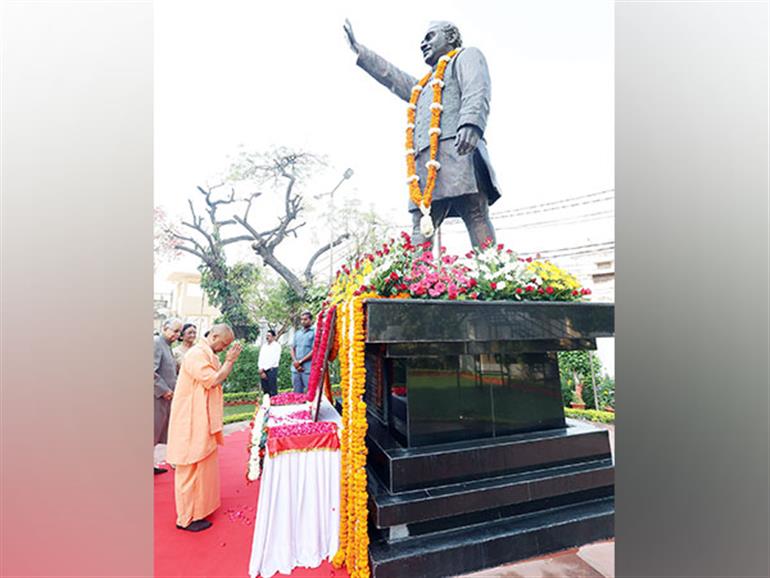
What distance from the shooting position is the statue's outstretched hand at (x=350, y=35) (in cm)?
407

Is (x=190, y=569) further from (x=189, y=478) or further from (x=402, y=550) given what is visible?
(x=402, y=550)

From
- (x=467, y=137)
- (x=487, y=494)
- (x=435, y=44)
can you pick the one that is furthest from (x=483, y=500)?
(x=435, y=44)

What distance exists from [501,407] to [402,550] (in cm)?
124

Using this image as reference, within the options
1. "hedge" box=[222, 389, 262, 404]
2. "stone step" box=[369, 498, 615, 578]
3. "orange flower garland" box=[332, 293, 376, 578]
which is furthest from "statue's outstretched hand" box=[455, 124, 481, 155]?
"hedge" box=[222, 389, 262, 404]

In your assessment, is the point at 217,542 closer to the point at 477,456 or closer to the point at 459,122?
the point at 477,456

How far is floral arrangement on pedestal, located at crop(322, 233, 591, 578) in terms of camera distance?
246 centimetres

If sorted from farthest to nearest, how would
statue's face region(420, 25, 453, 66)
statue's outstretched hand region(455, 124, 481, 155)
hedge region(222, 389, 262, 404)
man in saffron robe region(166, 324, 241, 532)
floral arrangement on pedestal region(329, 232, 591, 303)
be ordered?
hedge region(222, 389, 262, 404) < statue's face region(420, 25, 453, 66) < statue's outstretched hand region(455, 124, 481, 155) < man in saffron robe region(166, 324, 241, 532) < floral arrangement on pedestal region(329, 232, 591, 303)

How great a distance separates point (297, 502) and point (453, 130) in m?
3.55

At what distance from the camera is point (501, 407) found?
9.87 ft

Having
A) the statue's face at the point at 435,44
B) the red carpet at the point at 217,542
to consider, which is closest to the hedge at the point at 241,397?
the red carpet at the point at 217,542

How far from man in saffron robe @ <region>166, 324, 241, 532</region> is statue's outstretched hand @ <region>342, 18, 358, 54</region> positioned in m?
3.41

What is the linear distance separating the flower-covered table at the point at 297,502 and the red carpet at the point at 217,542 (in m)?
0.11

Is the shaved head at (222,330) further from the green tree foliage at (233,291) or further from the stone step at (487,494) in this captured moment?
the green tree foliage at (233,291)

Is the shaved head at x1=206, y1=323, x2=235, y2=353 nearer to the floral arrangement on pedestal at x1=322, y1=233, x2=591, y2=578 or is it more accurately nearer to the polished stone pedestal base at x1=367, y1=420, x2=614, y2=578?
the floral arrangement on pedestal at x1=322, y1=233, x2=591, y2=578
